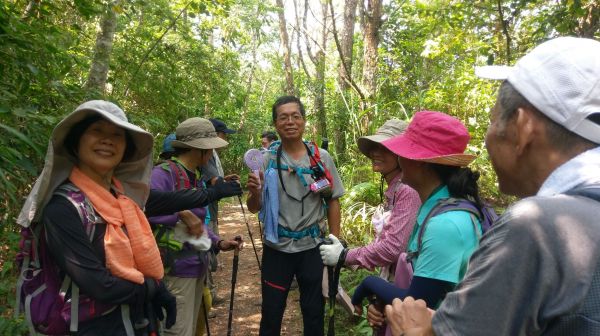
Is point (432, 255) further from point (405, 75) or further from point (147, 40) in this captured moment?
point (405, 75)

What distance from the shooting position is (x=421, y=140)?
1.86m

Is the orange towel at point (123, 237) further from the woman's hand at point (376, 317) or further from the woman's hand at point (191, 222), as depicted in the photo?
the woman's hand at point (376, 317)

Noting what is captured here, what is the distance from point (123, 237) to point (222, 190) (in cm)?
107

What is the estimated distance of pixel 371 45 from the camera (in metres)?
6.72

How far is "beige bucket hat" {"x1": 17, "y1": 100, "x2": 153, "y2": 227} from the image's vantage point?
1.73 meters

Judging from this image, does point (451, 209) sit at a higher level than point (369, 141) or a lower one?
lower

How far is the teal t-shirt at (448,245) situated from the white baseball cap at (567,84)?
728mm

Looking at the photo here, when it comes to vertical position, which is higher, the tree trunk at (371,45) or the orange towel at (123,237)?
the tree trunk at (371,45)

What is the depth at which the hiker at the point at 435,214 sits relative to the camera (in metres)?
1.56

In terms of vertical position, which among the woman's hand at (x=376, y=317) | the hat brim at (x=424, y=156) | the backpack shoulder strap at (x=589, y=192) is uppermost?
the hat brim at (x=424, y=156)

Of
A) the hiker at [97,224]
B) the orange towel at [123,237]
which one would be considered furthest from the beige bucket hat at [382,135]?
the orange towel at [123,237]

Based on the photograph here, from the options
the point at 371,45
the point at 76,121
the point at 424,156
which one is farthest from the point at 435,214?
the point at 371,45

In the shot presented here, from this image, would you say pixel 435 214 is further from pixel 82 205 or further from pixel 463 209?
pixel 82 205

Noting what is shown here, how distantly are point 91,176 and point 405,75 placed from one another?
809 cm
